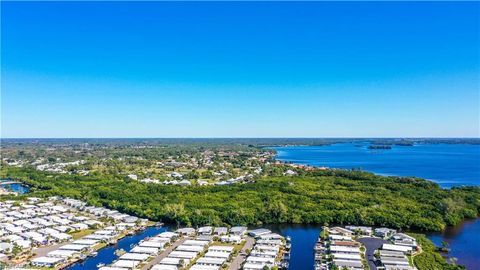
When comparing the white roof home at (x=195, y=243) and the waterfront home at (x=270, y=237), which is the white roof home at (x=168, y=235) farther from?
the waterfront home at (x=270, y=237)

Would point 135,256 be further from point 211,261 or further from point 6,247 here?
point 6,247

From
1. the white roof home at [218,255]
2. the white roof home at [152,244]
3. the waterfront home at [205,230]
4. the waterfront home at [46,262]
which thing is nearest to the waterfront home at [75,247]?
the waterfront home at [46,262]

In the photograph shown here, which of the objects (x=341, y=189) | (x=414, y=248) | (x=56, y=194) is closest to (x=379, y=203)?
(x=341, y=189)

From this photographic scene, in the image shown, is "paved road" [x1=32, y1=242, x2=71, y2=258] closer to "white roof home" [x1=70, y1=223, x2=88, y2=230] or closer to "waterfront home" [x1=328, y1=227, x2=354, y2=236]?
"white roof home" [x1=70, y1=223, x2=88, y2=230]

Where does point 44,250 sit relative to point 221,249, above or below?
below

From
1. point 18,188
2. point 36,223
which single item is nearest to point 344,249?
point 36,223

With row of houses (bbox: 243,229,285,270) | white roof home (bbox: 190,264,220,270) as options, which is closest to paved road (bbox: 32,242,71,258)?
white roof home (bbox: 190,264,220,270)

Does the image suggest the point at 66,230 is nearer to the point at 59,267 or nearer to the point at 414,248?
the point at 59,267

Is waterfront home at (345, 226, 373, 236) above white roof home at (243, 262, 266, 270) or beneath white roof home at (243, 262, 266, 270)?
above
